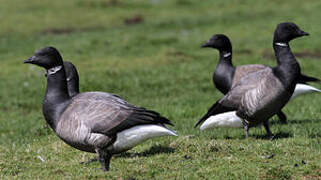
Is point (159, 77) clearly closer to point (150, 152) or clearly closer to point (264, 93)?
point (264, 93)

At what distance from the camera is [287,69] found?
11219 millimetres

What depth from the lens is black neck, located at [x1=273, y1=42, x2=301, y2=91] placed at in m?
11.2

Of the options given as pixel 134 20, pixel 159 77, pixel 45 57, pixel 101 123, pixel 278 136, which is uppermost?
pixel 45 57

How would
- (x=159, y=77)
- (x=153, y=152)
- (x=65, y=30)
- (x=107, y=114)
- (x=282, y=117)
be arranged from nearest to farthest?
(x=107, y=114), (x=153, y=152), (x=282, y=117), (x=159, y=77), (x=65, y=30)

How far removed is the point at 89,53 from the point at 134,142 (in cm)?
2004

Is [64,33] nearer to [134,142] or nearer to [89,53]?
[89,53]

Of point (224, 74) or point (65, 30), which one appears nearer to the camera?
point (224, 74)

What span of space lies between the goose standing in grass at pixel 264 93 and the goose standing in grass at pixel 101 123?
3.01 meters

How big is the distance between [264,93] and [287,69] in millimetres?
732

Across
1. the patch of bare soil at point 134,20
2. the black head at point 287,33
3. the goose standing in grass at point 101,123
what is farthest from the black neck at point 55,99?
the patch of bare soil at point 134,20

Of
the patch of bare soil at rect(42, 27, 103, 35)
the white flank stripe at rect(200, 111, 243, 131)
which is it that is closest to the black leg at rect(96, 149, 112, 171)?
the white flank stripe at rect(200, 111, 243, 131)

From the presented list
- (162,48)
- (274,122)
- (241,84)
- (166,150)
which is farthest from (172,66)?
(166,150)

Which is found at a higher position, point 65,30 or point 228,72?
point 228,72

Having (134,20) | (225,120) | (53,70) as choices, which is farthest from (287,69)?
(134,20)
